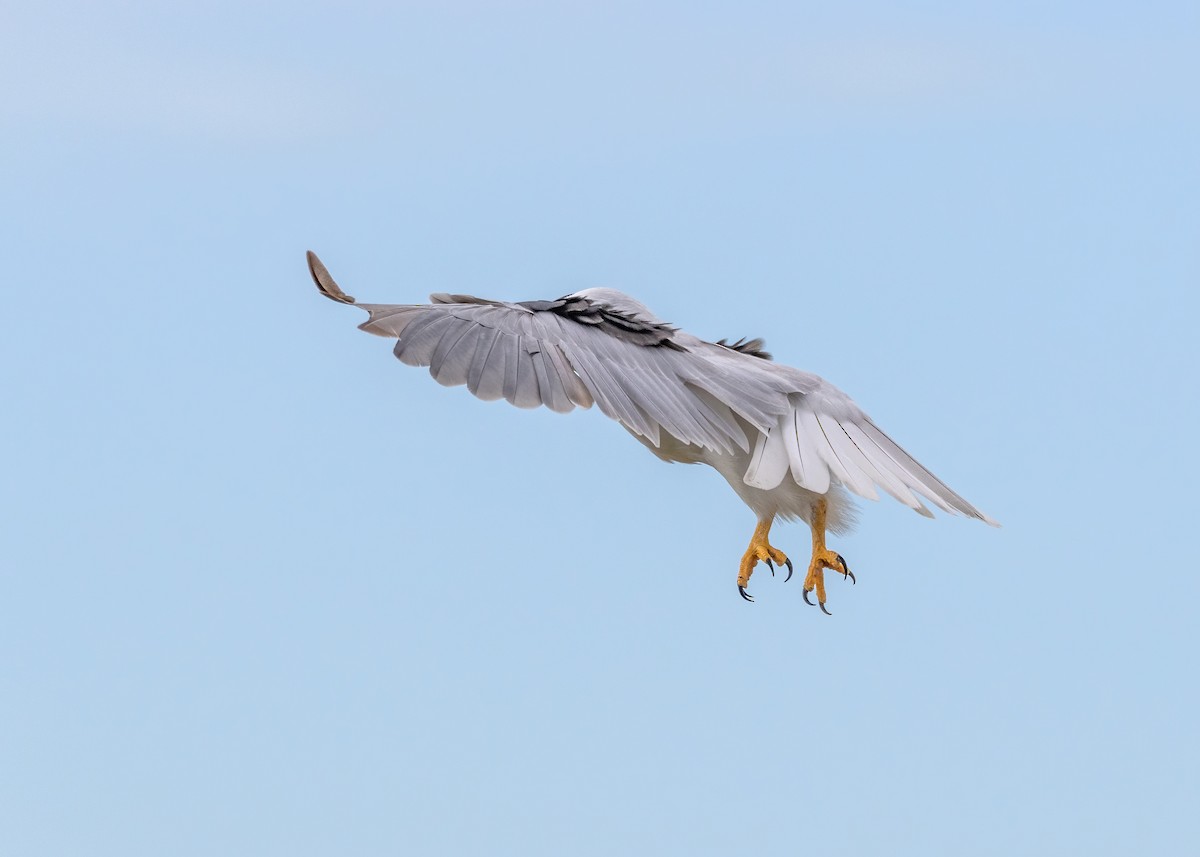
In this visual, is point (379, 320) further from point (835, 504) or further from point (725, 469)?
point (835, 504)

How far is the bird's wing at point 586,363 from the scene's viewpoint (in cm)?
727

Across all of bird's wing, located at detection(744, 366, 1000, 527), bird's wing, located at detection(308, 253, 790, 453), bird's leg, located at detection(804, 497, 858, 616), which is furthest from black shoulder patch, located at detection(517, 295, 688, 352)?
bird's leg, located at detection(804, 497, 858, 616)

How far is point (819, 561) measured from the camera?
8.08 m

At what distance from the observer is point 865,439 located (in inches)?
313

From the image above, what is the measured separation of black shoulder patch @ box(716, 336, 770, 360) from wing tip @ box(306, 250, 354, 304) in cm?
205

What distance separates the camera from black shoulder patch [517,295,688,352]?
799 cm

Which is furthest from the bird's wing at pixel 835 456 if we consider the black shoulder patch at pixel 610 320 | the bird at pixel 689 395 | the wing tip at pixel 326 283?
the wing tip at pixel 326 283

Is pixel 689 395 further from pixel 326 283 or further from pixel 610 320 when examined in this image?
pixel 326 283

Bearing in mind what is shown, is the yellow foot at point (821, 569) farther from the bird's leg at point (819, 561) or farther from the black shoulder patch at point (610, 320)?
the black shoulder patch at point (610, 320)

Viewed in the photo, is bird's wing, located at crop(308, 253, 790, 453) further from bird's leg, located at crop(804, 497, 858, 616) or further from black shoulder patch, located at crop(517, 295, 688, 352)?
bird's leg, located at crop(804, 497, 858, 616)

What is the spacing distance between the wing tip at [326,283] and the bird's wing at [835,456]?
6.89 ft

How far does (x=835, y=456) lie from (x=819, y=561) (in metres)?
0.63

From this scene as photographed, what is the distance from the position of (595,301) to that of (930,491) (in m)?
1.93

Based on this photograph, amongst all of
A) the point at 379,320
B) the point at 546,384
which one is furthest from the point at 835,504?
the point at 379,320
